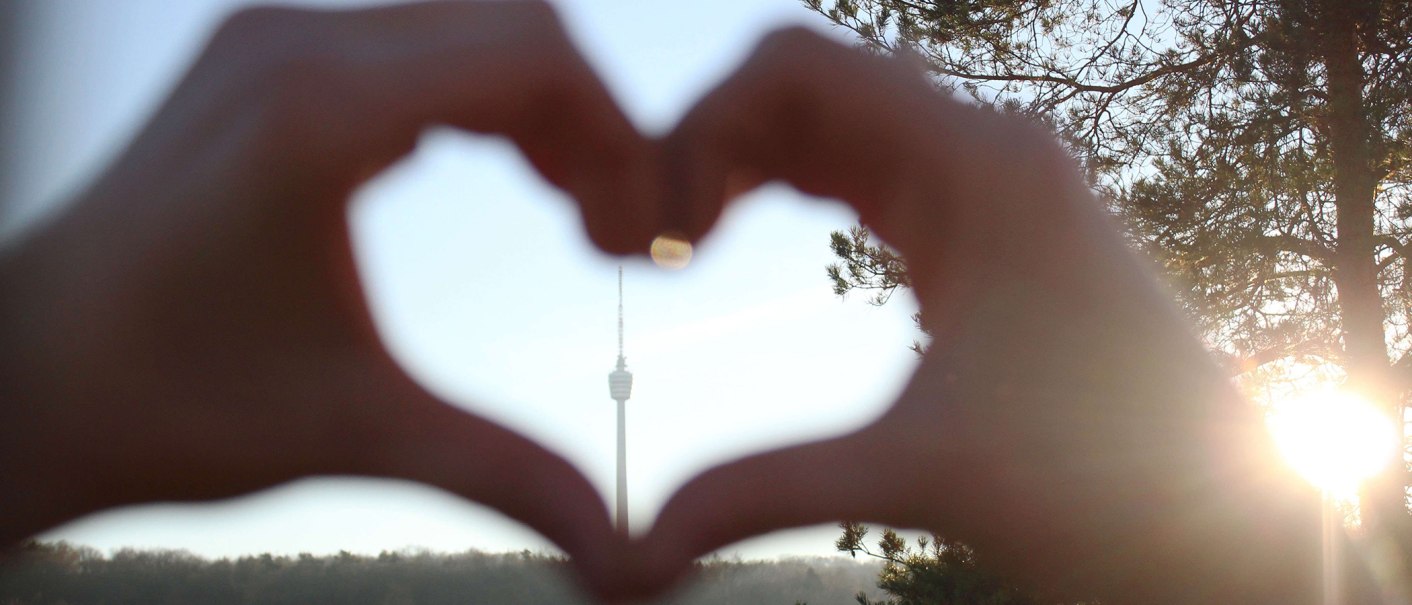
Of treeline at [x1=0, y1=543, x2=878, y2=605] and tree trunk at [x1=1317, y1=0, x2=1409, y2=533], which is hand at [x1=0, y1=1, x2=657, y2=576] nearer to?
treeline at [x1=0, y1=543, x2=878, y2=605]

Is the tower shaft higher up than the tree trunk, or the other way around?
the tree trunk

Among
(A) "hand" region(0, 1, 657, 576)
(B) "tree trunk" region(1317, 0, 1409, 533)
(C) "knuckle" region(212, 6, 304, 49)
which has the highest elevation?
(B) "tree trunk" region(1317, 0, 1409, 533)

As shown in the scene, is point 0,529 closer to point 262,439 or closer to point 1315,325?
point 262,439

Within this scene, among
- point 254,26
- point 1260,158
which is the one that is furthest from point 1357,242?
point 254,26

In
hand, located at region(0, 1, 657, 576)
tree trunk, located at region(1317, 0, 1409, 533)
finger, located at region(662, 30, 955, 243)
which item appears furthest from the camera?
tree trunk, located at region(1317, 0, 1409, 533)

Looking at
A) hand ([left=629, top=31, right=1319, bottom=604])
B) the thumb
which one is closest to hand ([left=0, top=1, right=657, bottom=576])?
the thumb

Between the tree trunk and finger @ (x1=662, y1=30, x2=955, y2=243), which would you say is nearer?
finger @ (x1=662, y1=30, x2=955, y2=243)

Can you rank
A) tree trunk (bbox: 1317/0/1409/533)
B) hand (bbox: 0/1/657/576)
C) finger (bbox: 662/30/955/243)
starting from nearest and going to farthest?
hand (bbox: 0/1/657/576) < finger (bbox: 662/30/955/243) < tree trunk (bbox: 1317/0/1409/533)
